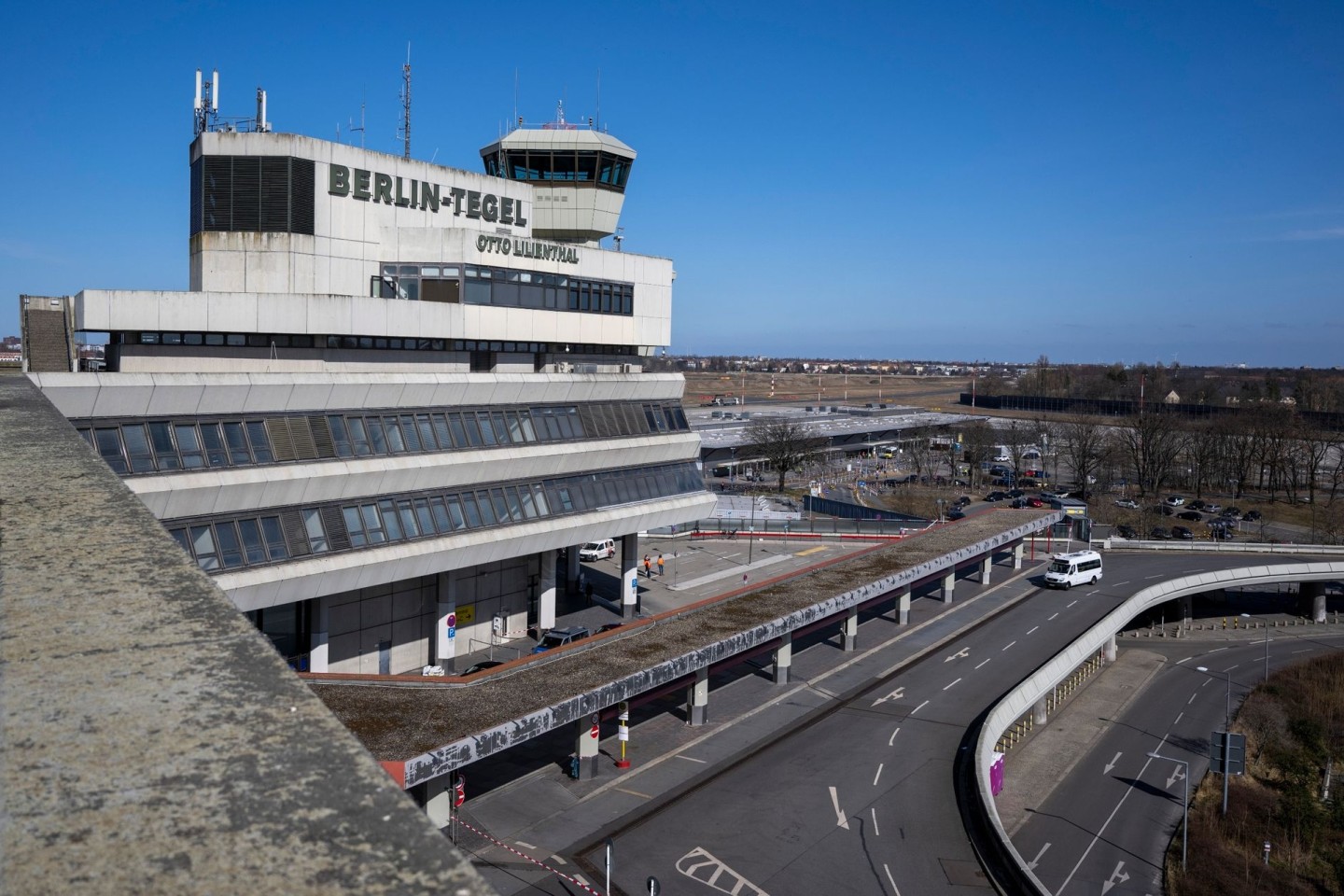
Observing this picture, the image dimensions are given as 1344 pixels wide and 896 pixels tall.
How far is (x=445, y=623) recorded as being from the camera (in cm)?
4088

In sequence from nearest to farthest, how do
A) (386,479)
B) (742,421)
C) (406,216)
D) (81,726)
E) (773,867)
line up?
(81,726), (773,867), (386,479), (406,216), (742,421)

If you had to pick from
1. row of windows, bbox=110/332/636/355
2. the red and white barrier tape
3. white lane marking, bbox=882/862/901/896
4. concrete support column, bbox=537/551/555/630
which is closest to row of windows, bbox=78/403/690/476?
row of windows, bbox=110/332/636/355

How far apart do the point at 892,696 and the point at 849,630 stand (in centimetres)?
662

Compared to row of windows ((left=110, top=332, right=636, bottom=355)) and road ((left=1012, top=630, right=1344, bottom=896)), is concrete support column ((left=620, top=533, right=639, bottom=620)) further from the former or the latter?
road ((left=1012, top=630, right=1344, bottom=896))

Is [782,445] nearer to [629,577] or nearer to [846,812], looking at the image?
[629,577]

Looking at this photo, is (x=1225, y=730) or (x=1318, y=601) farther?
(x=1318, y=601)

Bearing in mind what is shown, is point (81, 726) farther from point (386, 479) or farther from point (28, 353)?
point (28, 353)

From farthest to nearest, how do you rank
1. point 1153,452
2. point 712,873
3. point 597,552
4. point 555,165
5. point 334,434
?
point 1153,452 < point 597,552 < point 555,165 < point 334,434 < point 712,873

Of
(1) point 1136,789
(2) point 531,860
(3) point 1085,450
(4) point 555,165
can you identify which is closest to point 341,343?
(4) point 555,165

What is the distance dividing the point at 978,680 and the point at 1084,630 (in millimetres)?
13078

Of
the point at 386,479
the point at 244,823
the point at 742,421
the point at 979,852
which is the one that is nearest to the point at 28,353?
the point at 386,479

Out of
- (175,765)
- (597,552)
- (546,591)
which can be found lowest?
(597,552)

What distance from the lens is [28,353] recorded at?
3506cm

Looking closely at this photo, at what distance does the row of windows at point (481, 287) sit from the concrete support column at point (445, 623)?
11381mm
